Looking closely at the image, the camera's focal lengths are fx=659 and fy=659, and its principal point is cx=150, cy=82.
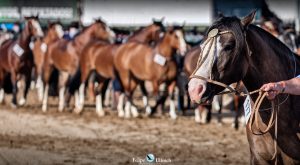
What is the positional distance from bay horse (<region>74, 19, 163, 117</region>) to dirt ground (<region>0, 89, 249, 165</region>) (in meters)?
1.15

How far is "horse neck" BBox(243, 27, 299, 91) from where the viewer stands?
493 cm

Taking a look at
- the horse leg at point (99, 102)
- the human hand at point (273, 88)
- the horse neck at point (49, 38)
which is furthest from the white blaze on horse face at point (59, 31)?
the human hand at point (273, 88)

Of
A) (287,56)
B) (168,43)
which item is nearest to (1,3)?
(168,43)

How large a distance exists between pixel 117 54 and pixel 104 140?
5284mm

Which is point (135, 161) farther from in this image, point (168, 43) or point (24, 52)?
point (24, 52)

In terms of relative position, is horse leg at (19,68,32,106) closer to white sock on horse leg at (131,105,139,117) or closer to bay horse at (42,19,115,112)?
bay horse at (42,19,115,112)

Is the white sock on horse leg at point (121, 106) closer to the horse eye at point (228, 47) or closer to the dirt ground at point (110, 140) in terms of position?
the dirt ground at point (110, 140)

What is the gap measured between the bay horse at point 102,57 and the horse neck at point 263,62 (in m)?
11.4

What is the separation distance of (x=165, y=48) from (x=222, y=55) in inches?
Answer: 425

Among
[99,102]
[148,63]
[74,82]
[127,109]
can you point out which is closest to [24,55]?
[74,82]

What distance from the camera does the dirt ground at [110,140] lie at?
29.9ft

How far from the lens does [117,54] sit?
16297 millimetres

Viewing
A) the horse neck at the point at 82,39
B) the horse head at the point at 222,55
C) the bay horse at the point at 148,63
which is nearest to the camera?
the horse head at the point at 222,55

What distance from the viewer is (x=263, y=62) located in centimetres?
498
